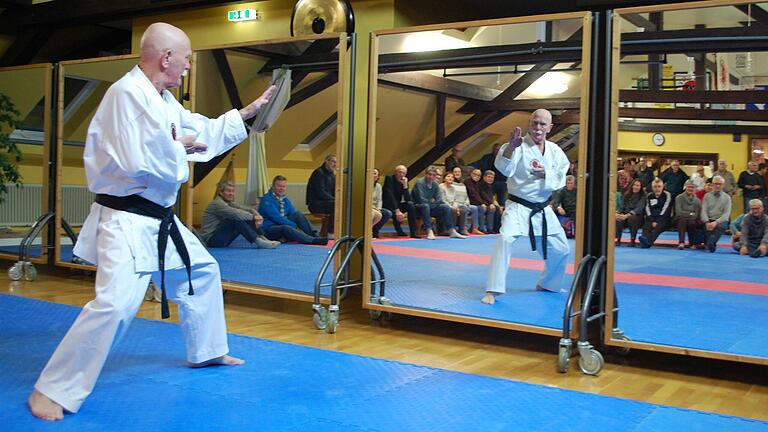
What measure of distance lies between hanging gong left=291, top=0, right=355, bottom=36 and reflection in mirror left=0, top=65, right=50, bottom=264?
7.42 feet

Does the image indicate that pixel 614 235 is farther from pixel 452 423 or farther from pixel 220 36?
pixel 220 36

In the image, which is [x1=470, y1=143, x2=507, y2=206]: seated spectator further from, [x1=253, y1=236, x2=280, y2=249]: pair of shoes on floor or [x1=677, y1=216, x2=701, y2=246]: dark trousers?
[x1=253, y1=236, x2=280, y2=249]: pair of shoes on floor

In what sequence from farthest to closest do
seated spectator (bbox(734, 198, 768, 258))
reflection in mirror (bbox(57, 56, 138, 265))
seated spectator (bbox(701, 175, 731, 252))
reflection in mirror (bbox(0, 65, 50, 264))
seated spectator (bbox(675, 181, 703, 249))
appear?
reflection in mirror (bbox(0, 65, 50, 264))
reflection in mirror (bbox(57, 56, 138, 265))
seated spectator (bbox(675, 181, 703, 249))
seated spectator (bbox(701, 175, 731, 252))
seated spectator (bbox(734, 198, 768, 258))

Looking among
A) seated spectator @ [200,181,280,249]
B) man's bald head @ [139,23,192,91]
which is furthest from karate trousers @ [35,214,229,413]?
seated spectator @ [200,181,280,249]

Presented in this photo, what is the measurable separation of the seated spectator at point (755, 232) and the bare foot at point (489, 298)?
4.31ft

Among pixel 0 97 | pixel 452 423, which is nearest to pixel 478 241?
pixel 452 423

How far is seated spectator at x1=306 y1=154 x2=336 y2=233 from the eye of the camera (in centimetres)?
511

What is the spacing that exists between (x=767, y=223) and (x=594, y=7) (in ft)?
5.04

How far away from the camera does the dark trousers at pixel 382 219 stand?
4941mm

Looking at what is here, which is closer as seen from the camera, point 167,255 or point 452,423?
point 452,423

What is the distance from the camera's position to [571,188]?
419 cm

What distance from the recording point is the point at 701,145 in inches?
154

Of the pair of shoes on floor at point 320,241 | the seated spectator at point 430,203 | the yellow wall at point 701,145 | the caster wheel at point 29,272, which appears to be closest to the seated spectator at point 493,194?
the seated spectator at point 430,203

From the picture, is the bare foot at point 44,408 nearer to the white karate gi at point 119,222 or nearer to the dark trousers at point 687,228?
the white karate gi at point 119,222
